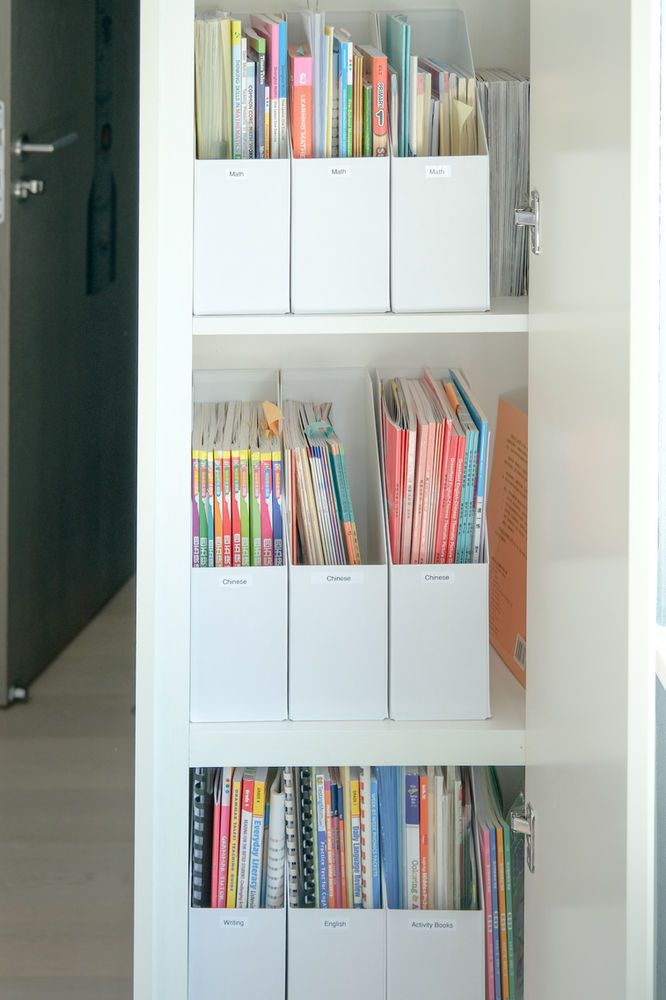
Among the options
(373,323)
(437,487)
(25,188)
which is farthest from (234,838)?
(25,188)

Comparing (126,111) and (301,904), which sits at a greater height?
(126,111)

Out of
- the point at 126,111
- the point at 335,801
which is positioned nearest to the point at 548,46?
the point at 335,801

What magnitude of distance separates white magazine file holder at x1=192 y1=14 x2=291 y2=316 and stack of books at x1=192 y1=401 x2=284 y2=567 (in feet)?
0.48

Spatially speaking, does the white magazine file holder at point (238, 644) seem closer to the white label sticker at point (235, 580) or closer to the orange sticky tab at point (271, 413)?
the white label sticker at point (235, 580)

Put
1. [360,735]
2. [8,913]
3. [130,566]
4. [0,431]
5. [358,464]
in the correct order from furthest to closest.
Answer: [130,566]
[0,431]
[8,913]
[358,464]
[360,735]

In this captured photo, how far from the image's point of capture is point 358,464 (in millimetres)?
1377

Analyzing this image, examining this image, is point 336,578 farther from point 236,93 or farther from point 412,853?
point 236,93

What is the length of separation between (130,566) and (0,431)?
0.42 meters

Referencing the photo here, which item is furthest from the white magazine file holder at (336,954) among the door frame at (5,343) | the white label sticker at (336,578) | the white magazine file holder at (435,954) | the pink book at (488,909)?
the door frame at (5,343)

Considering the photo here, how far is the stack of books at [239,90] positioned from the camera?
1.06m

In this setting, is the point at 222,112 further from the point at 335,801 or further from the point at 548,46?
the point at 335,801

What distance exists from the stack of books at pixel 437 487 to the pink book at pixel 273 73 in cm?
31

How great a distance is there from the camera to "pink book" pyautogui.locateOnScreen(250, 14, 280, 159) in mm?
1063

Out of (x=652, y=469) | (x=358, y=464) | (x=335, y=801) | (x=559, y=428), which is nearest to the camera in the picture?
(x=652, y=469)
